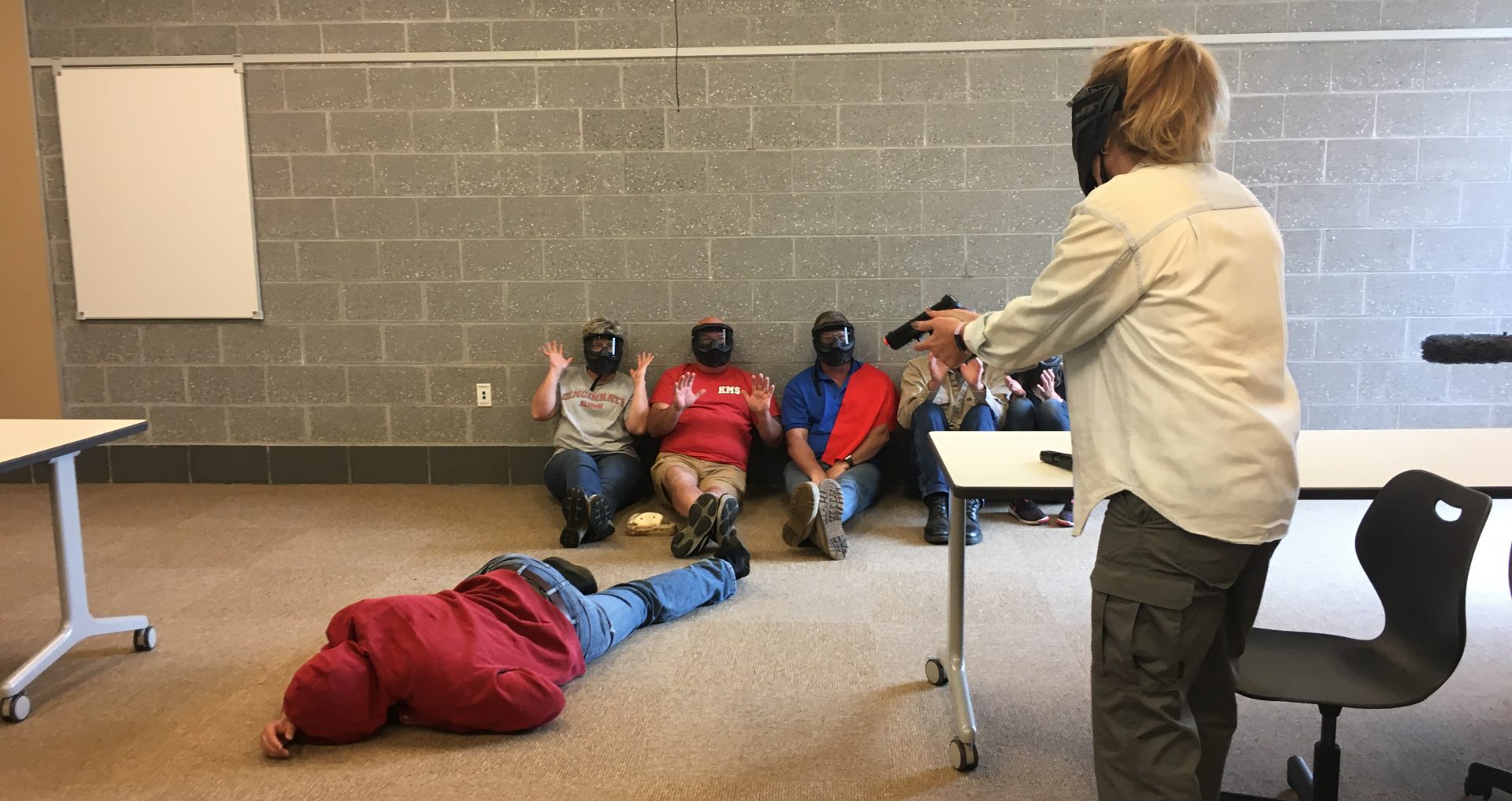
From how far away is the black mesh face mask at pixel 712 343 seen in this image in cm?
469

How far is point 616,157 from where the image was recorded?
4930mm

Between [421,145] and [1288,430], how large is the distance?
4.41 meters

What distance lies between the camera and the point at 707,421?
15.3ft

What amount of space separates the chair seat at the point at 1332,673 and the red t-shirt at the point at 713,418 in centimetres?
281

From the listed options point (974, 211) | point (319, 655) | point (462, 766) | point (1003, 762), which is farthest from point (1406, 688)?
point (974, 211)

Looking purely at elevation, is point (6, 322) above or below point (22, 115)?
below

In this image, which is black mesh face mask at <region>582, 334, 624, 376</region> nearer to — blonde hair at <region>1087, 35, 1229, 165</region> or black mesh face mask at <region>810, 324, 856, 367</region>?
black mesh face mask at <region>810, 324, 856, 367</region>

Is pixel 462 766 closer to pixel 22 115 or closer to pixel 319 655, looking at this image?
pixel 319 655

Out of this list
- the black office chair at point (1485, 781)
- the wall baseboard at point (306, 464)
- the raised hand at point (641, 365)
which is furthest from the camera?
the wall baseboard at point (306, 464)

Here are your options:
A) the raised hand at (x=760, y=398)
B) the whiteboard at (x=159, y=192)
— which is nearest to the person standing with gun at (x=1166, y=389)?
the raised hand at (x=760, y=398)

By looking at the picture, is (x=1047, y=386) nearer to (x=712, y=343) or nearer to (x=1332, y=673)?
(x=712, y=343)

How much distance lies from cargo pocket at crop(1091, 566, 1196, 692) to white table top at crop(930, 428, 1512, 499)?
0.57m

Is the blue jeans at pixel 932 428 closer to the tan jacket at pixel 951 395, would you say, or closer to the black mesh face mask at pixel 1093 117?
the tan jacket at pixel 951 395

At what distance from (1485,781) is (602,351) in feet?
11.7
